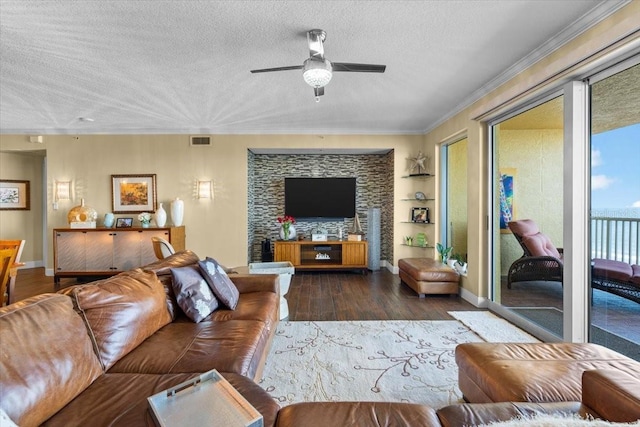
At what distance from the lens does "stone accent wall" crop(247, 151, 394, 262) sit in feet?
19.5

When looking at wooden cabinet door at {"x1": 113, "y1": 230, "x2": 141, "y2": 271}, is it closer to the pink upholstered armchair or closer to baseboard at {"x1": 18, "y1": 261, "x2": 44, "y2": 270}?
baseboard at {"x1": 18, "y1": 261, "x2": 44, "y2": 270}

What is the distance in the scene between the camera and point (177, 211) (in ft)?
16.7

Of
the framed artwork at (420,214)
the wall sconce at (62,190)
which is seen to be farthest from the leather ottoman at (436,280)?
the wall sconce at (62,190)

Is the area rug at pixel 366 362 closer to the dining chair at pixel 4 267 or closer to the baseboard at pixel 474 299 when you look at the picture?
the baseboard at pixel 474 299

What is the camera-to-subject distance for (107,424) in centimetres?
100

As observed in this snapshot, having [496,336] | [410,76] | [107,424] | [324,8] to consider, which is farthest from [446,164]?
[107,424]

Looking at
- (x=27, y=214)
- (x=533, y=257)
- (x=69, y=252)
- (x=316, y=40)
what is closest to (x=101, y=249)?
(x=69, y=252)

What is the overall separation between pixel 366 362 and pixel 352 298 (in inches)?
66.1

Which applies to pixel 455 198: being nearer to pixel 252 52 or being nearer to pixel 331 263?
pixel 331 263

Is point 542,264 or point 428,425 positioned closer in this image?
point 428,425

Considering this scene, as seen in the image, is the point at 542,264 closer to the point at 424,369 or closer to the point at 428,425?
the point at 424,369

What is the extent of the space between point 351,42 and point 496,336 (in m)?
3.00

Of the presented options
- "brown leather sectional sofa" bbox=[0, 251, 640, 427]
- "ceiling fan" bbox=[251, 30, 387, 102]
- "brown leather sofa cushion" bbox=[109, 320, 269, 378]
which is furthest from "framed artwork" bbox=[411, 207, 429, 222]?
"brown leather sectional sofa" bbox=[0, 251, 640, 427]

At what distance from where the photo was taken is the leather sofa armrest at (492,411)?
1013 mm
